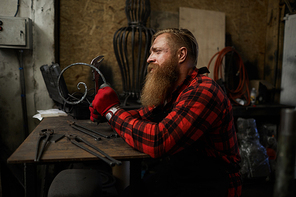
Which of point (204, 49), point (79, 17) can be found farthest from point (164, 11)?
point (79, 17)

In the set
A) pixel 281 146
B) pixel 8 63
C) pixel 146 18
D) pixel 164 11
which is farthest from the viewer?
pixel 164 11

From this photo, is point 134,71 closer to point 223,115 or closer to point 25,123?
point 25,123

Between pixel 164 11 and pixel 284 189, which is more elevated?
pixel 164 11

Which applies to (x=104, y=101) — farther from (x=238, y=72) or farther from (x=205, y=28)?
(x=238, y=72)

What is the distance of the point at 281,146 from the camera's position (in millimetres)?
377

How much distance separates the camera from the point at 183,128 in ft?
3.47

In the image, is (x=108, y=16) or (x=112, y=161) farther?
(x=108, y=16)

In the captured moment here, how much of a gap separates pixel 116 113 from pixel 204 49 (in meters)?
→ 2.39

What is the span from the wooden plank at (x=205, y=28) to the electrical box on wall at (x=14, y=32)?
6.60 ft

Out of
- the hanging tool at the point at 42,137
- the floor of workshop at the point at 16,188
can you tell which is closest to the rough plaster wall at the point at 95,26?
the floor of workshop at the point at 16,188

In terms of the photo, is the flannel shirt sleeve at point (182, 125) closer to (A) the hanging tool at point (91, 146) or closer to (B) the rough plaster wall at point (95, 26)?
(A) the hanging tool at point (91, 146)

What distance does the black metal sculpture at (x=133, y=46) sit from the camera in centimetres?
276

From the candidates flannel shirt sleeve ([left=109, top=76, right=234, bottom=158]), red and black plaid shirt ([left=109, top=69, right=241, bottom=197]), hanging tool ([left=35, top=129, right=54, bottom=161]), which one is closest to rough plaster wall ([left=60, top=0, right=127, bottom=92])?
hanging tool ([left=35, top=129, right=54, bottom=161])

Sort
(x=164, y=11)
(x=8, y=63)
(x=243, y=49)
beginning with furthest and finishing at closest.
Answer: (x=243, y=49), (x=164, y=11), (x=8, y=63)
